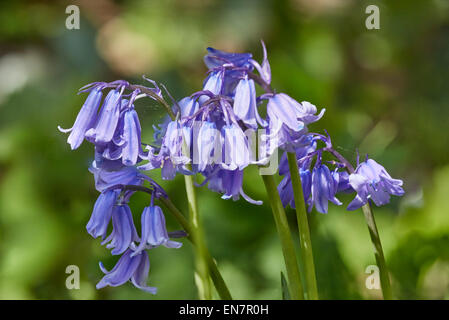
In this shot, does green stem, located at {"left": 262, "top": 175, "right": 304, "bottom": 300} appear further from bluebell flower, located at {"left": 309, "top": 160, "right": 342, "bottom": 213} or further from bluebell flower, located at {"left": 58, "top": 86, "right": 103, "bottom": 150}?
bluebell flower, located at {"left": 58, "top": 86, "right": 103, "bottom": 150}

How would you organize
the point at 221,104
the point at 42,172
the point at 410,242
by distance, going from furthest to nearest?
the point at 42,172 < the point at 410,242 < the point at 221,104

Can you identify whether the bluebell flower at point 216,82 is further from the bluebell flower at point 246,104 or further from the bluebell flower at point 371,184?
the bluebell flower at point 371,184

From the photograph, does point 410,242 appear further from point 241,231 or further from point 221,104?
point 221,104

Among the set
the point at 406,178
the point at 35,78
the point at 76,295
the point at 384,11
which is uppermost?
the point at 384,11

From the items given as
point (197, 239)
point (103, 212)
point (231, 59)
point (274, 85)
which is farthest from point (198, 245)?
point (274, 85)

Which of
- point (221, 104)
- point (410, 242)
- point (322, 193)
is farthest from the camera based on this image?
point (410, 242)

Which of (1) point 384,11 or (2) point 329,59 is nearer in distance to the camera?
(1) point 384,11

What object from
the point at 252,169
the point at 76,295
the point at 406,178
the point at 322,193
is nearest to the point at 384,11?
the point at 406,178
